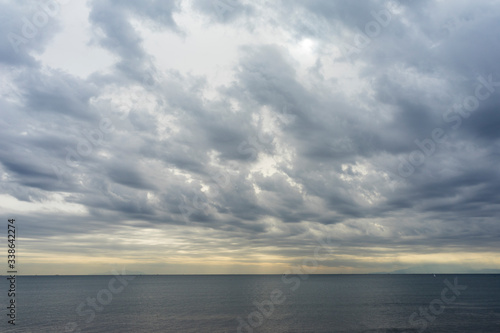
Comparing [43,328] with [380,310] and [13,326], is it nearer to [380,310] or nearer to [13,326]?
[13,326]

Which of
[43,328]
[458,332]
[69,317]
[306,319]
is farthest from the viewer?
[69,317]

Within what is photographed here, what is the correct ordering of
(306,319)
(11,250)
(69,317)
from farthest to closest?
(69,317)
(306,319)
(11,250)

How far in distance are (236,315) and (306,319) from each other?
22910mm

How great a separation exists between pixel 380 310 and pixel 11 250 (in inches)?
4536

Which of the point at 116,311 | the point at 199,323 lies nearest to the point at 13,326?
the point at 116,311

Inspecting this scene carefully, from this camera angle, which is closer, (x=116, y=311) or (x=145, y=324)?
(x=145, y=324)

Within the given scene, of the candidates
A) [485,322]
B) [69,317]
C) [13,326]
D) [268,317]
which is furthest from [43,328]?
[485,322]

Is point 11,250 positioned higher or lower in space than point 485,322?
higher

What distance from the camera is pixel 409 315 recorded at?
108 metres

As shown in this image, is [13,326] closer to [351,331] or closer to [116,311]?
[116,311]

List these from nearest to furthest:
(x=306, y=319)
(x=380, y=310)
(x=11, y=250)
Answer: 1. (x=11, y=250)
2. (x=306, y=319)
3. (x=380, y=310)

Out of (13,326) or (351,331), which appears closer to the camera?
(351,331)

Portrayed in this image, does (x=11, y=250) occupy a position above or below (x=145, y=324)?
above

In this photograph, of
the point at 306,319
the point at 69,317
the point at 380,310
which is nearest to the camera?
the point at 306,319
